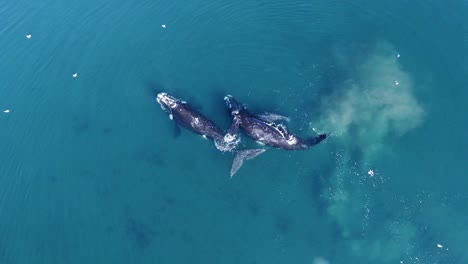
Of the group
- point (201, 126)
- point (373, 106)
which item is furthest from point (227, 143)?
point (373, 106)

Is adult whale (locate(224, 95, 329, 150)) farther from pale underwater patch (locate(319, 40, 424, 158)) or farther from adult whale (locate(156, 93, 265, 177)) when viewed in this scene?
pale underwater patch (locate(319, 40, 424, 158))

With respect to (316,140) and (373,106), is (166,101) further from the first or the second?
(373,106)

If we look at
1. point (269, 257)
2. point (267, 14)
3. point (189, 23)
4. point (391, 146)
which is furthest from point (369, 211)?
point (189, 23)

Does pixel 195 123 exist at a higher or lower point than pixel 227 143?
higher

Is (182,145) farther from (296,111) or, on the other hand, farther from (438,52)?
(438,52)

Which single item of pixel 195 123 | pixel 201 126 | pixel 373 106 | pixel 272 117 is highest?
pixel 195 123

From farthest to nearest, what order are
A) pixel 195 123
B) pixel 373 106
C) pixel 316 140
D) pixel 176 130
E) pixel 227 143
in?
pixel 373 106 → pixel 176 130 → pixel 195 123 → pixel 227 143 → pixel 316 140

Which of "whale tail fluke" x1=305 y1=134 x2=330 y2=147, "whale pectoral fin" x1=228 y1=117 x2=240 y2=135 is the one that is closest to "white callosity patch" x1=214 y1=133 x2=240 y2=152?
"whale pectoral fin" x1=228 y1=117 x2=240 y2=135
